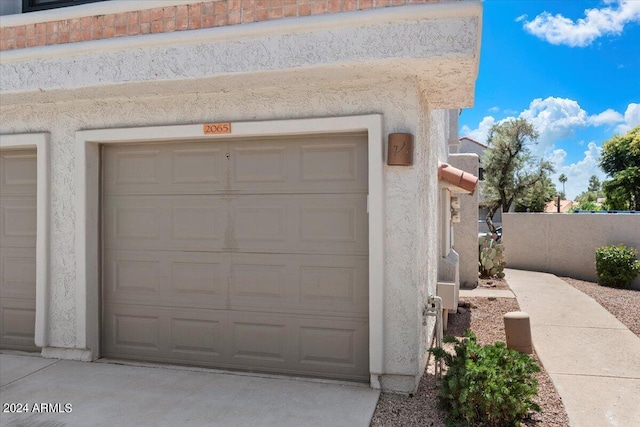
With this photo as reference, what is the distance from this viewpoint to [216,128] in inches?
224

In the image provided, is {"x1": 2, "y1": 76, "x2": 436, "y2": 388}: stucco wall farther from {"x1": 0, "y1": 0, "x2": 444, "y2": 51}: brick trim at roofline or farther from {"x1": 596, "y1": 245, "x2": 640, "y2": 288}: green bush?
{"x1": 596, "y1": 245, "x2": 640, "y2": 288}: green bush


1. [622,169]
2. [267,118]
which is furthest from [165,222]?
[622,169]

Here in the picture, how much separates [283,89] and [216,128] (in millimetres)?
891

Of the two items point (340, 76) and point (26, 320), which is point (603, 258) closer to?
point (340, 76)

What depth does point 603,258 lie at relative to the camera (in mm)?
13570

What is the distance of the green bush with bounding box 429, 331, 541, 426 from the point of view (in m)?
4.35

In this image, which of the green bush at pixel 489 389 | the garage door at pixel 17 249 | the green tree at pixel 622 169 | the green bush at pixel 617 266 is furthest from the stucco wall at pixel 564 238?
the green tree at pixel 622 169

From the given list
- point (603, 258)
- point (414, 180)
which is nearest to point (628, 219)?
point (603, 258)

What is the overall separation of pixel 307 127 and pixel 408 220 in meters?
1.45

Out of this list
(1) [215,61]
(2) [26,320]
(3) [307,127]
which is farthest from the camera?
(2) [26,320]

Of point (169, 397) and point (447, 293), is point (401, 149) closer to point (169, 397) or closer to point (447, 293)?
point (169, 397)

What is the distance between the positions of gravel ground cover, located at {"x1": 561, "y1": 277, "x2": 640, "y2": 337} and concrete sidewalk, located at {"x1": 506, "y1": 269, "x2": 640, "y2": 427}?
19cm

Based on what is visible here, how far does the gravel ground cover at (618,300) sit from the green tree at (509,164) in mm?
14356

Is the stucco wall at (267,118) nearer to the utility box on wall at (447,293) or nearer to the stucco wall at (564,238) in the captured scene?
the utility box on wall at (447,293)
